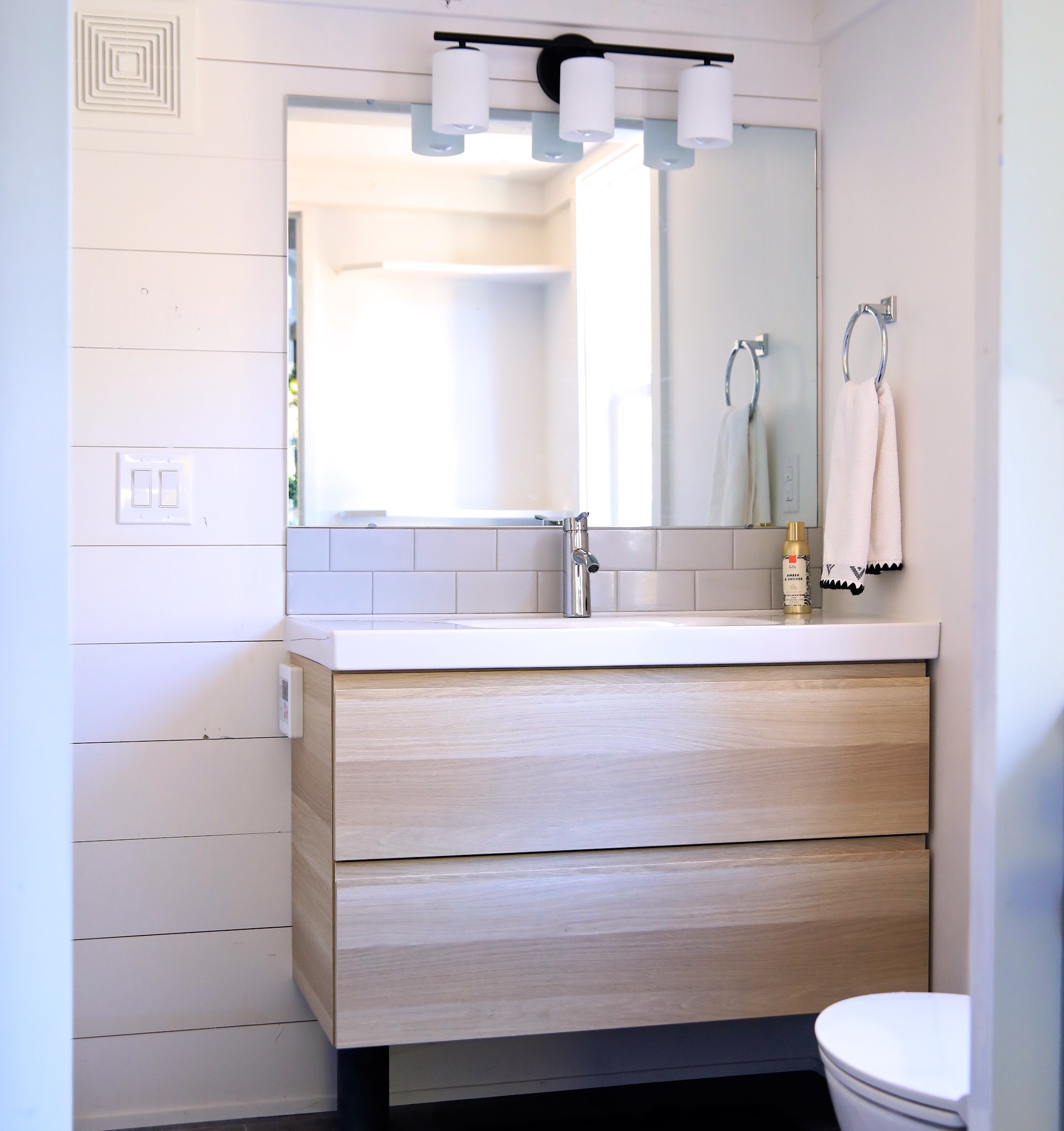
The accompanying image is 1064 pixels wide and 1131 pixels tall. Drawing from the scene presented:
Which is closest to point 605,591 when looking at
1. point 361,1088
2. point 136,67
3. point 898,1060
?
point 361,1088

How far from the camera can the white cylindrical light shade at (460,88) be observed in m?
2.04

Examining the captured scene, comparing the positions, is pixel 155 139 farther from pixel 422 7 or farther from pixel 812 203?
pixel 812 203

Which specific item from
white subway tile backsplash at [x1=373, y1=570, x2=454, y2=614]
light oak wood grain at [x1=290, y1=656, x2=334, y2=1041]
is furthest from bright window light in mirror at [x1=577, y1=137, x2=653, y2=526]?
light oak wood grain at [x1=290, y1=656, x2=334, y2=1041]

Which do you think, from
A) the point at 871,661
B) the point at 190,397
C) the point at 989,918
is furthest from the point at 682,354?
the point at 989,918

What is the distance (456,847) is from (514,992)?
23cm

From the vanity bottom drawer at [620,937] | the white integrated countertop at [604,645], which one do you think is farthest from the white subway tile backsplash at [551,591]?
the vanity bottom drawer at [620,937]

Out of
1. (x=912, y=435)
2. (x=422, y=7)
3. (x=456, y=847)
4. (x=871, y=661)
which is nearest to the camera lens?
(x=456, y=847)

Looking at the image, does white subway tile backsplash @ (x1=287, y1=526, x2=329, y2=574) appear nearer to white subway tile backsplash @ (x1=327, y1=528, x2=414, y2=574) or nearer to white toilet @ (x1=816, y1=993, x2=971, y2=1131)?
white subway tile backsplash @ (x1=327, y1=528, x2=414, y2=574)

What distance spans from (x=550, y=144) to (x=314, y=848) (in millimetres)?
1358

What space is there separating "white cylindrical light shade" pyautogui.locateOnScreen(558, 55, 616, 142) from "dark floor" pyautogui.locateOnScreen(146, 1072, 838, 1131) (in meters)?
1.78

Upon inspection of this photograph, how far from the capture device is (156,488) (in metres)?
2.02

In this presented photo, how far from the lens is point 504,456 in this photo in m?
2.20

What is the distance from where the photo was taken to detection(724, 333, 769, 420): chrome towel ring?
228cm

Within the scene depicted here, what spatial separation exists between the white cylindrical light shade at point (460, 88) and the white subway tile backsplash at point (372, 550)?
2.45 ft
